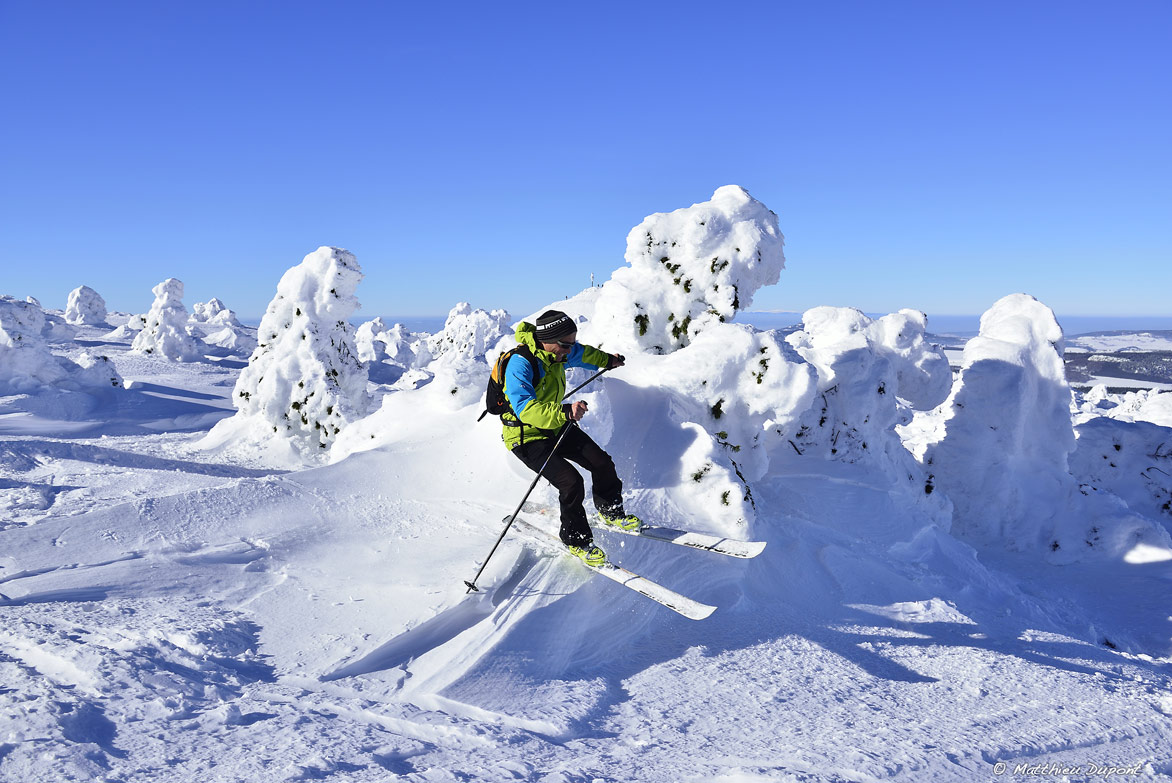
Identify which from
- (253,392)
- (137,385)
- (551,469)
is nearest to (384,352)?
(137,385)

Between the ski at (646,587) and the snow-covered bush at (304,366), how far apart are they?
48.3 ft

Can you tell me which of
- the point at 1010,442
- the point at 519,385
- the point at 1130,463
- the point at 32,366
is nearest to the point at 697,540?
the point at 519,385

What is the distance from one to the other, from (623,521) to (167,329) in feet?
169

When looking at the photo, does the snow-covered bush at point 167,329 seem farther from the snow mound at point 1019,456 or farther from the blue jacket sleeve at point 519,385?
the snow mound at point 1019,456

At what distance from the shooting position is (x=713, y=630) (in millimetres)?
6105

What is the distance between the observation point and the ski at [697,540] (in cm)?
655

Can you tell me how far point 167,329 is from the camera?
4772 cm

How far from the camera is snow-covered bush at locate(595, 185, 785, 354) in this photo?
11.0m

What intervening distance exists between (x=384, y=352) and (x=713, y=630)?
212ft

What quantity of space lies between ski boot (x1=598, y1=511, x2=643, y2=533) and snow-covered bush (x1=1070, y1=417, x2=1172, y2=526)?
1464cm

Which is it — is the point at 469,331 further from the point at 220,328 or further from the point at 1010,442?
the point at 1010,442

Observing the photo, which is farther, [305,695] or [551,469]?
[551,469]

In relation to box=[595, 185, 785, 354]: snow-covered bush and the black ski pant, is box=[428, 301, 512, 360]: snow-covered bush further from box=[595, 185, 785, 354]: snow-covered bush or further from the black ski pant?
the black ski pant

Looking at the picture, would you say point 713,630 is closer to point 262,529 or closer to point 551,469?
point 551,469
